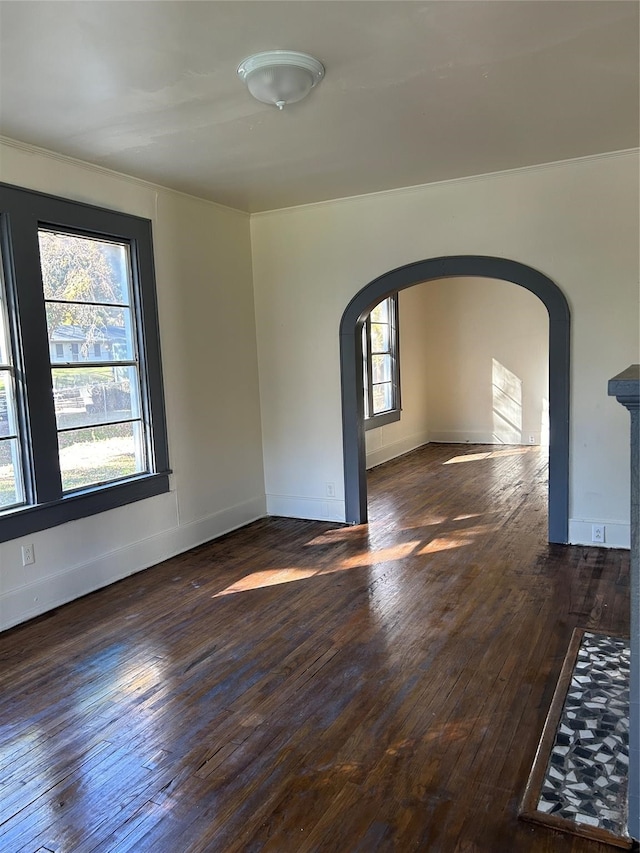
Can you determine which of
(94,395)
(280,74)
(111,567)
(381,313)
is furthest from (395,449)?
(280,74)

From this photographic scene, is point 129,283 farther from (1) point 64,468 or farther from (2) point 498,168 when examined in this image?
(2) point 498,168

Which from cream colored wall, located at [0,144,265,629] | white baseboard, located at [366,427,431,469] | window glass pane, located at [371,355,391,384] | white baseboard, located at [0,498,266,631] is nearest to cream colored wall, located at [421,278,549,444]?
white baseboard, located at [366,427,431,469]

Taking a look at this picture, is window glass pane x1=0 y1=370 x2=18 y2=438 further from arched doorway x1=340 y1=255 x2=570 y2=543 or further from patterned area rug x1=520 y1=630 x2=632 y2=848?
patterned area rug x1=520 y1=630 x2=632 y2=848

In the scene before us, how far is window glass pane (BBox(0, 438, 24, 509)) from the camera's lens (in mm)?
3512

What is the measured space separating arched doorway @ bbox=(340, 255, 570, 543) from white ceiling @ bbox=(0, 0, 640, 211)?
0.75 metres

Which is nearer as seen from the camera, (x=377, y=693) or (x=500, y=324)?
(x=377, y=693)

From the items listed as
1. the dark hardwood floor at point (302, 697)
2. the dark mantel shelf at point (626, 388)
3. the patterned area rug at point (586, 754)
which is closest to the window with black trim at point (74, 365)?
the dark hardwood floor at point (302, 697)

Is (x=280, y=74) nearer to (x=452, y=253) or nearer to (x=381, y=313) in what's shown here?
(x=452, y=253)

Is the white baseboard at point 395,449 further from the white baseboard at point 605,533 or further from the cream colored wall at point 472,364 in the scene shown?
the white baseboard at point 605,533

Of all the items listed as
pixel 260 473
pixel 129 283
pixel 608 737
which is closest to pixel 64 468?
pixel 129 283

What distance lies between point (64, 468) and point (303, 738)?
2356mm

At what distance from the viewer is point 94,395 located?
13.4 feet

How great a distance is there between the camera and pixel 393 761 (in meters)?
2.24

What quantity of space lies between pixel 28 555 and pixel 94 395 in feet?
3.63
